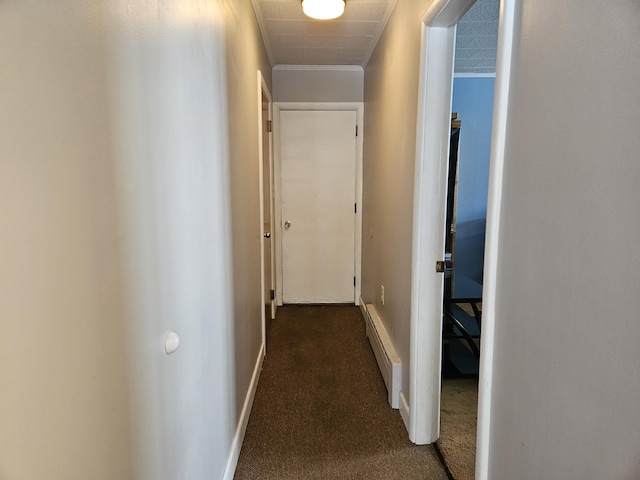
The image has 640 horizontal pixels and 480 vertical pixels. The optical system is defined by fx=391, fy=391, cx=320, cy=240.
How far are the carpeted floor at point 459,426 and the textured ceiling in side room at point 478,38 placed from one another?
89.3 inches

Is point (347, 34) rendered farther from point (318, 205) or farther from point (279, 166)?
point (318, 205)

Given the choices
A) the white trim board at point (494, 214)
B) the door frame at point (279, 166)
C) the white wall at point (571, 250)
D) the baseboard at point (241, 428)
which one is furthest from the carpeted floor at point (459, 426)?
the door frame at point (279, 166)

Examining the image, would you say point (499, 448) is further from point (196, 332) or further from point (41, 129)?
point (41, 129)

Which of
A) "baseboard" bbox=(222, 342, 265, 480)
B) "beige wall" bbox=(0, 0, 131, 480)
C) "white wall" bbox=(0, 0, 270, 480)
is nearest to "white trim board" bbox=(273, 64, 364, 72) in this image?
"white wall" bbox=(0, 0, 270, 480)

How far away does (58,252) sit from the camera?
0.57m

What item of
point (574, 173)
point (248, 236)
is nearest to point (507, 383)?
point (574, 173)

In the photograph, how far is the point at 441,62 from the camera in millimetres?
1712

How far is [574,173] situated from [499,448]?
78cm

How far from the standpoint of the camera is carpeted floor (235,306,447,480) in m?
1.78

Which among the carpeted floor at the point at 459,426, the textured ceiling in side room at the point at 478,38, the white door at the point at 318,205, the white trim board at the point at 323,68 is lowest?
the carpeted floor at the point at 459,426

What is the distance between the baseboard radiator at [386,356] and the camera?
7.30ft

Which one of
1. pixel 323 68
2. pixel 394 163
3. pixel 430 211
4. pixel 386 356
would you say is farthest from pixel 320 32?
pixel 386 356

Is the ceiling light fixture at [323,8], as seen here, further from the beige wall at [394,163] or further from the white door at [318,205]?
the white door at [318,205]

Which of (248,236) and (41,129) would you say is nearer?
(41,129)
